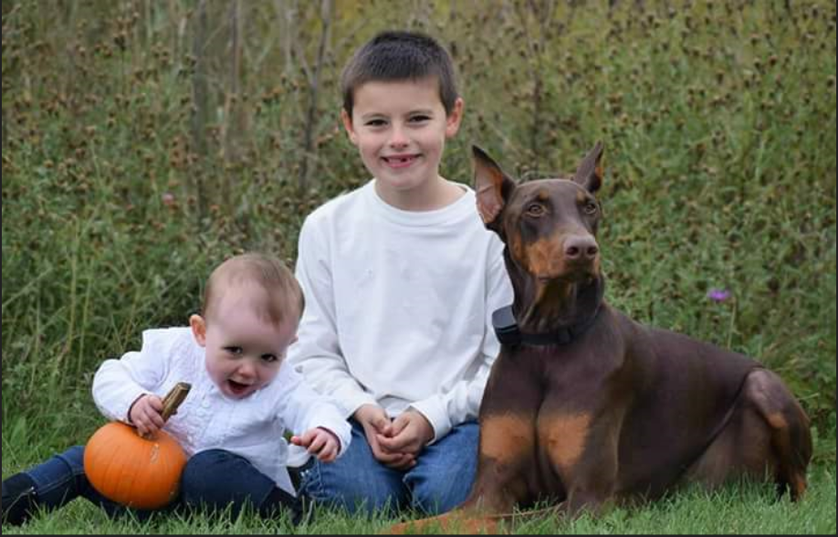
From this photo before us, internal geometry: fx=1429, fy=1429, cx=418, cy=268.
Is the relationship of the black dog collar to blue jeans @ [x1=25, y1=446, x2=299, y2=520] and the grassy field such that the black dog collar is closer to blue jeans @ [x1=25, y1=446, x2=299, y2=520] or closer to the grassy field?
blue jeans @ [x1=25, y1=446, x2=299, y2=520]

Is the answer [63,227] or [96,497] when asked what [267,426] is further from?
[63,227]

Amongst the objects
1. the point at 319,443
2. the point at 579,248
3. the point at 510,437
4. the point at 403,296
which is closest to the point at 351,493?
the point at 319,443

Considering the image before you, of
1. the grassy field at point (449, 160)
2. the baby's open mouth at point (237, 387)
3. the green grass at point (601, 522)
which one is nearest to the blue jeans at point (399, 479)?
the green grass at point (601, 522)

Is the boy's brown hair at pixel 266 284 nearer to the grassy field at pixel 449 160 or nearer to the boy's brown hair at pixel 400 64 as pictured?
the boy's brown hair at pixel 400 64

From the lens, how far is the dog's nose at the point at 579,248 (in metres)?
4.16

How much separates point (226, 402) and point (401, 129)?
3.69 ft

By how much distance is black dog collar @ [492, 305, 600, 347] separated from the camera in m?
4.46

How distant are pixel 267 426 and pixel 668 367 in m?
1.35

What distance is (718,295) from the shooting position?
20.7 feet

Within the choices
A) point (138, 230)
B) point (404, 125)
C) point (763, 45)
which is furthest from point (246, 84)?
point (404, 125)

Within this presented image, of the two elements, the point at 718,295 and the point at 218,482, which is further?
the point at 718,295

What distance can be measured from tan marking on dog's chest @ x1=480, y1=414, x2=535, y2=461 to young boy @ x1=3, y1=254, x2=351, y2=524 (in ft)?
1.51

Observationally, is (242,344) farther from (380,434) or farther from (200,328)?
(380,434)

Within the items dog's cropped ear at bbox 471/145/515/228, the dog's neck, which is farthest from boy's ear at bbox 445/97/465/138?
the dog's neck
